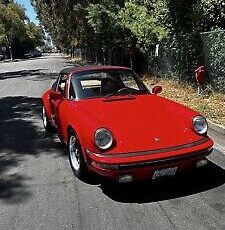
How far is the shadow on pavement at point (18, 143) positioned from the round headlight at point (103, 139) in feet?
3.76

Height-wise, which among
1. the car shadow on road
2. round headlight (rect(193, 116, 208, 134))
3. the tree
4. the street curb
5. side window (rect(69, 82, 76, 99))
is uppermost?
side window (rect(69, 82, 76, 99))

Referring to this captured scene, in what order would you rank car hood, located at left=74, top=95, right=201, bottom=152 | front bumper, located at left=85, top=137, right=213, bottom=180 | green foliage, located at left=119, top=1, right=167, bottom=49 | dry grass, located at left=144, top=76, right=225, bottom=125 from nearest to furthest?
front bumper, located at left=85, top=137, right=213, bottom=180, car hood, located at left=74, top=95, right=201, bottom=152, dry grass, located at left=144, top=76, right=225, bottom=125, green foliage, located at left=119, top=1, right=167, bottom=49

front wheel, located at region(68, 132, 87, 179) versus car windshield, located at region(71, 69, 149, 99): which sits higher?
car windshield, located at region(71, 69, 149, 99)

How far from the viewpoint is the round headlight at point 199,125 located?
4812 millimetres

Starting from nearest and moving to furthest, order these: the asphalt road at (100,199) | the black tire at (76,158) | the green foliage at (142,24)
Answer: the asphalt road at (100,199) < the black tire at (76,158) < the green foliage at (142,24)

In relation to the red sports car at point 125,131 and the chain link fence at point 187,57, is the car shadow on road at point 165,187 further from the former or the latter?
the chain link fence at point 187,57

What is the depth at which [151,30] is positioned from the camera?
1634 cm

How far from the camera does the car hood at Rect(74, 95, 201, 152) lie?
450 centimetres

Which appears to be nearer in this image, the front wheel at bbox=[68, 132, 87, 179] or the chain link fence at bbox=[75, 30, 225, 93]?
the front wheel at bbox=[68, 132, 87, 179]

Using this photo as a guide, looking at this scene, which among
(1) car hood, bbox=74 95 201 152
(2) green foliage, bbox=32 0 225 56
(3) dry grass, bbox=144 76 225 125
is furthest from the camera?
(2) green foliage, bbox=32 0 225 56

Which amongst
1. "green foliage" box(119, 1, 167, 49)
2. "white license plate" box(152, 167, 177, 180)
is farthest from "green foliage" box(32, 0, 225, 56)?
"white license plate" box(152, 167, 177, 180)

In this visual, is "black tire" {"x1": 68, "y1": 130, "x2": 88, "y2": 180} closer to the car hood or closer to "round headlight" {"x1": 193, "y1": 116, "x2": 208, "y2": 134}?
the car hood

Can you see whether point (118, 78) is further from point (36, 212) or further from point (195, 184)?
point (36, 212)

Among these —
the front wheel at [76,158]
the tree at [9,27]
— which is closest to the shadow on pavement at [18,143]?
the front wheel at [76,158]
